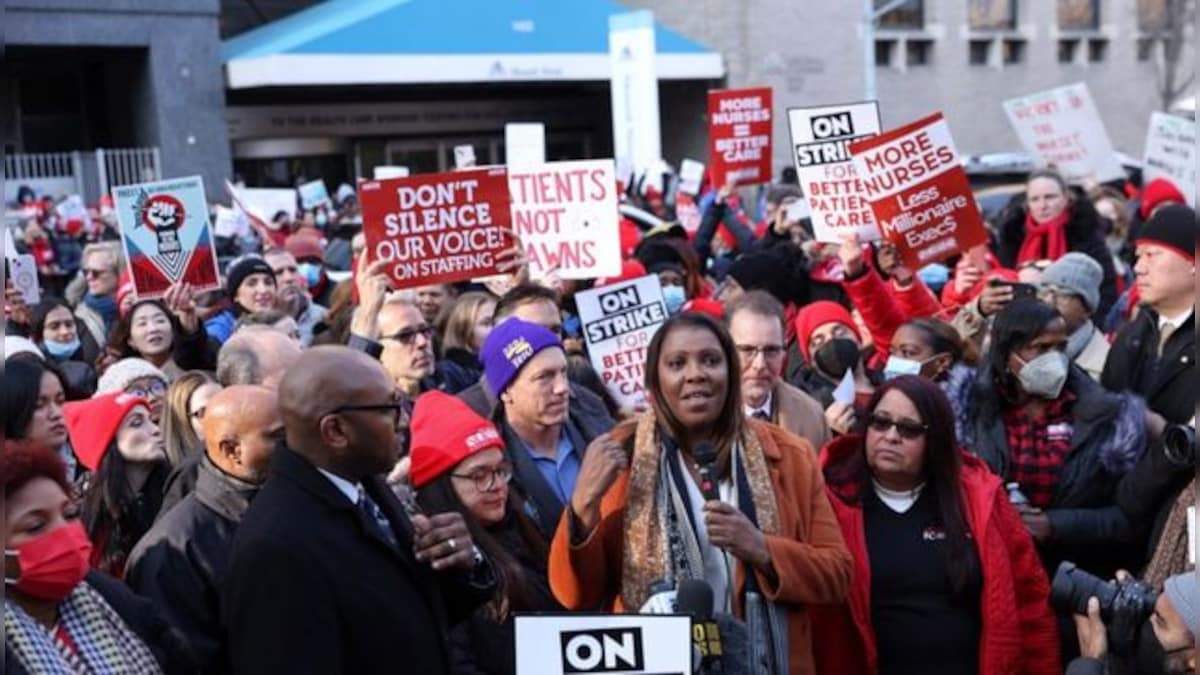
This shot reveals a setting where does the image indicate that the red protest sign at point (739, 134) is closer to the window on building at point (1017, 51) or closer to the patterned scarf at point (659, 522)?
the patterned scarf at point (659, 522)

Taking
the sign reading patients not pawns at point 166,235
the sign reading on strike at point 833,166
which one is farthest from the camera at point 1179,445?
the sign reading patients not pawns at point 166,235

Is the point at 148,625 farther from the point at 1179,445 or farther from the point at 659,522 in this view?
the point at 1179,445

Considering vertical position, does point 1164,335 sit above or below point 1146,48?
below

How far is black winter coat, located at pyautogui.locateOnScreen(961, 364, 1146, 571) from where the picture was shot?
4293mm

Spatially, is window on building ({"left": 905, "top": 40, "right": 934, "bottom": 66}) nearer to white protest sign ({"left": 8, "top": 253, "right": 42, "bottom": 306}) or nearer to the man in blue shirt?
white protest sign ({"left": 8, "top": 253, "right": 42, "bottom": 306})

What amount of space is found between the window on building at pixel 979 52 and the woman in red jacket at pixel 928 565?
3428cm

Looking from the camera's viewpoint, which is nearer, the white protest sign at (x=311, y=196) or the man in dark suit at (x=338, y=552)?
the man in dark suit at (x=338, y=552)

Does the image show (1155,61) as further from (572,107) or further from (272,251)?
(272,251)

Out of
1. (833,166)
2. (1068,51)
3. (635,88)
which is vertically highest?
(1068,51)

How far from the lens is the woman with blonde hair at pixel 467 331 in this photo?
628cm

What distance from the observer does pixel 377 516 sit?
318 cm

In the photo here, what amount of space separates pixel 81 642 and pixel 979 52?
120ft

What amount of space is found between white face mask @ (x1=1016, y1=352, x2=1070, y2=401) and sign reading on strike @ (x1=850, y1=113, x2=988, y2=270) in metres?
2.33

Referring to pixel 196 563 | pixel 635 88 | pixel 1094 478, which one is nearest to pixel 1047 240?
pixel 1094 478
